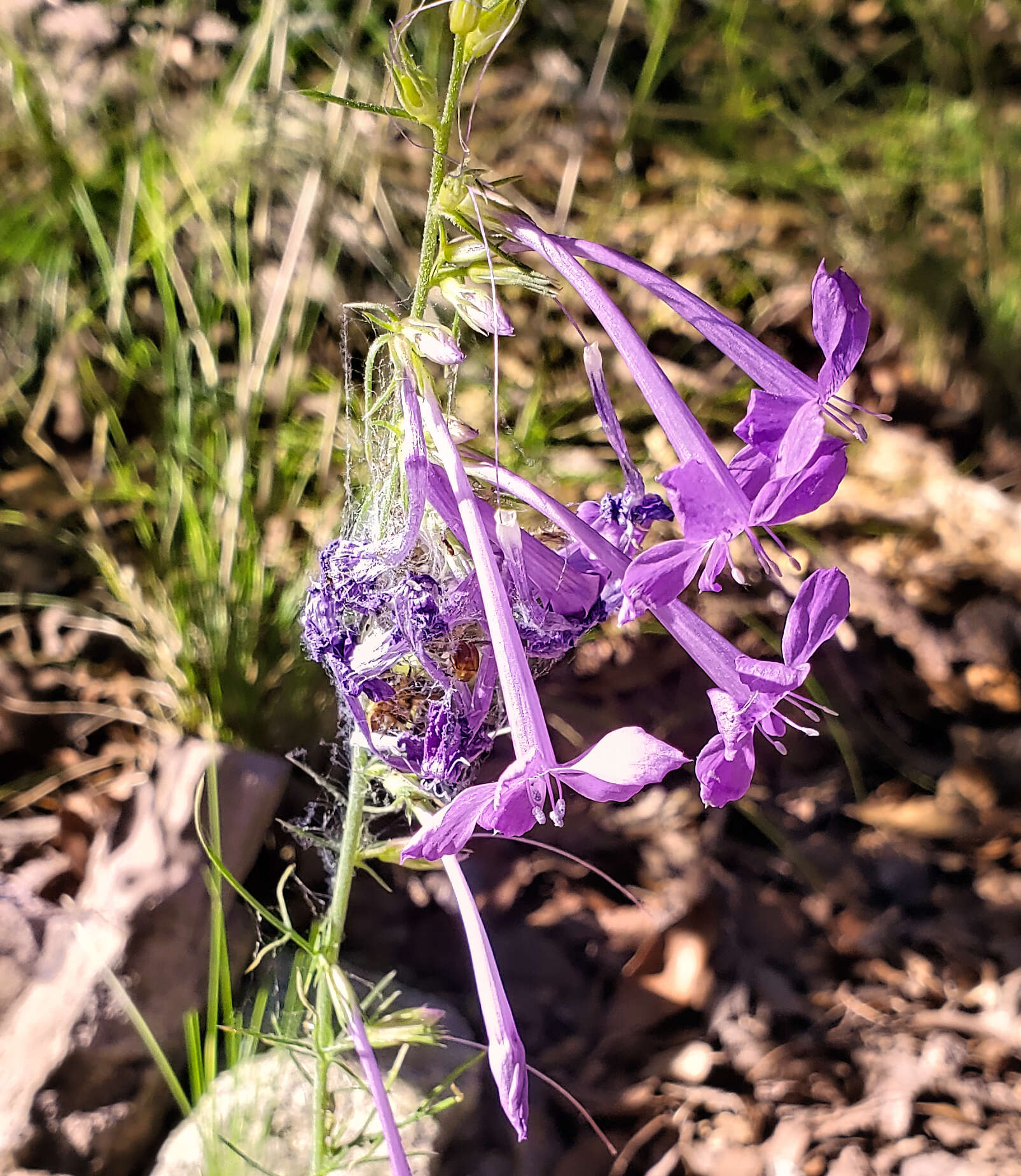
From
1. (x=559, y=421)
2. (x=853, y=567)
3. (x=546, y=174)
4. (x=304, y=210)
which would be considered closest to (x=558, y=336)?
(x=559, y=421)

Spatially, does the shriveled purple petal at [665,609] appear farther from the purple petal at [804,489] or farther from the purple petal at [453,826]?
the purple petal at [453,826]

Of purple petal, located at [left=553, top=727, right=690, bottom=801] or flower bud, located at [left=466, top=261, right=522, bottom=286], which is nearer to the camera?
purple petal, located at [left=553, top=727, right=690, bottom=801]

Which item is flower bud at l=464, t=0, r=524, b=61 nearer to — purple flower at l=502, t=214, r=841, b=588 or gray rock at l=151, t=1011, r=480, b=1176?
purple flower at l=502, t=214, r=841, b=588

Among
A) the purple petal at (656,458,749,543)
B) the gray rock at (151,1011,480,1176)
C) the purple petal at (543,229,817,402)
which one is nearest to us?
the purple petal at (656,458,749,543)

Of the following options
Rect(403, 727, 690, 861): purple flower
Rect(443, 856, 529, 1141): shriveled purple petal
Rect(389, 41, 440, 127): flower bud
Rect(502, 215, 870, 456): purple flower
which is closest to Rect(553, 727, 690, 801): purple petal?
Rect(403, 727, 690, 861): purple flower

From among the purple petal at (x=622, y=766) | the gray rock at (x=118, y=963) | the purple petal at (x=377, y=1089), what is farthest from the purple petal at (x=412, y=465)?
the gray rock at (x=118, y=963)

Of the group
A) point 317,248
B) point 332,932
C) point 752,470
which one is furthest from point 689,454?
point 317,248

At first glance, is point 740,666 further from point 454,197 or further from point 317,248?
point 317,248
